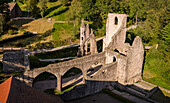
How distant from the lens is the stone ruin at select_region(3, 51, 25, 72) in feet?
112

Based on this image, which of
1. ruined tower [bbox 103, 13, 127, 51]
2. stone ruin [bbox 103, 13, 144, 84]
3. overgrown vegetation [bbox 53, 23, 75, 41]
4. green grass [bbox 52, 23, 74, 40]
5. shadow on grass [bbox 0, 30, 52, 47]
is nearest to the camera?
stone ruin [bbox 103, 13, 144, 84]

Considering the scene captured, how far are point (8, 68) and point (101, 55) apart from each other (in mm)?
19100

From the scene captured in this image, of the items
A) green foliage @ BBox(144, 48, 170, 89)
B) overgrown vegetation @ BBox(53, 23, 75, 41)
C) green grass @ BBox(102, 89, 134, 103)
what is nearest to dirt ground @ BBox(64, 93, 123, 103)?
green grass @ BBox(102, 89, 134, 103)

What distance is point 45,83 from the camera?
109 feet

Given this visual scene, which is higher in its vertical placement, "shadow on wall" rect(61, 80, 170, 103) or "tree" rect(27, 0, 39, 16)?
"tree" rect(27, 0, 39, 16)

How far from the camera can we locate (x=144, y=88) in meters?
33.1

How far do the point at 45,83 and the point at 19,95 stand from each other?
53.1 feet

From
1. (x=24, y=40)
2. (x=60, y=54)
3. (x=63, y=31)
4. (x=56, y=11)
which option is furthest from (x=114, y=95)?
(x=56, y=11)

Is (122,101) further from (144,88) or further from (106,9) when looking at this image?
(106,9)

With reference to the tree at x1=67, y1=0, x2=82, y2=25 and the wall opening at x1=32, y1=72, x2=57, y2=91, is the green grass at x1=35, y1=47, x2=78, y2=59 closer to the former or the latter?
the wall opening at x1=32, y1=72, x2=57, y2=91

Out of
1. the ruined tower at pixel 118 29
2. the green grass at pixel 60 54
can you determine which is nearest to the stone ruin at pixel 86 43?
the ruined tower at pixel 118 29

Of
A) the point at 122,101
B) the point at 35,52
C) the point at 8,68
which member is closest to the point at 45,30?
the point at 35,52

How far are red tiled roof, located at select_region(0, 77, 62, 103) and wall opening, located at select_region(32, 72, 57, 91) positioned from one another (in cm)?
1188

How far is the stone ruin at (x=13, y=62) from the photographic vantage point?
3428 centimetres
